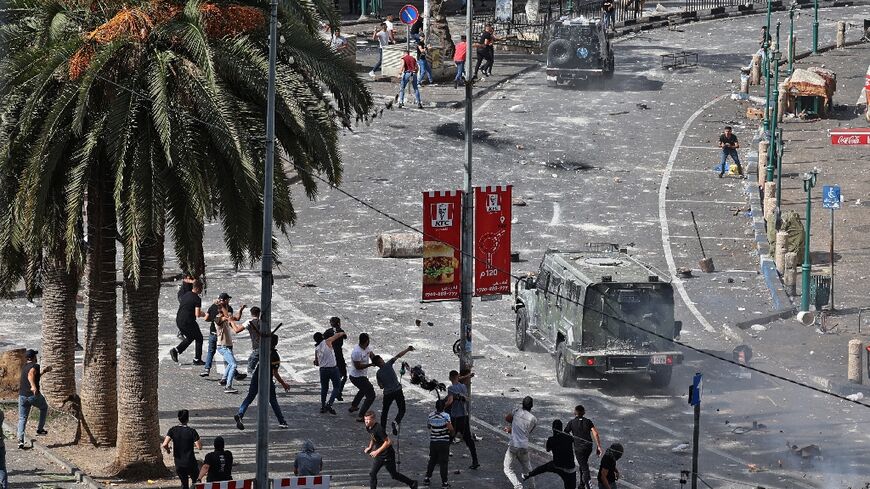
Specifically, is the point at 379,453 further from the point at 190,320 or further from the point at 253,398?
the point at 190,320

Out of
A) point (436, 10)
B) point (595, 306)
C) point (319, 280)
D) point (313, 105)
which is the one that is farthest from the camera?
point (436, 10)

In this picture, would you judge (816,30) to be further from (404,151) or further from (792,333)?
(792,333)

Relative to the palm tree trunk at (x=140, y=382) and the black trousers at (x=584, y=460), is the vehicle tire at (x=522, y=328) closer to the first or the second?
the black trousers at (x=584, y=460)

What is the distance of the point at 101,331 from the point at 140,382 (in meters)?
1.52

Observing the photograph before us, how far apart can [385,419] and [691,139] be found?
24741mm

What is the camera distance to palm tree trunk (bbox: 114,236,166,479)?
73.4 ft

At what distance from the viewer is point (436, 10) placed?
54.4 m

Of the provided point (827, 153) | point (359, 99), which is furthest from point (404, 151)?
point (359, 99)

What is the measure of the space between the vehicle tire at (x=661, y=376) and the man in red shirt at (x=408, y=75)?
20.5m

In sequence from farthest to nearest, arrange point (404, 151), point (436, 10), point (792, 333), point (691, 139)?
point (436, 10), point (691, 139), point (404, 151), point (792, 333)

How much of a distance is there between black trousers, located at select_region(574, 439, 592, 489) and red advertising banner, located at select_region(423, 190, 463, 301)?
4.06m

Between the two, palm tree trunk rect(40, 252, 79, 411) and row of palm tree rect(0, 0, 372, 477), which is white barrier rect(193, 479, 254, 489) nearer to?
row of palm tree rect(0, 0, 372, 477)

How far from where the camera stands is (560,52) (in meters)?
A: 52.3

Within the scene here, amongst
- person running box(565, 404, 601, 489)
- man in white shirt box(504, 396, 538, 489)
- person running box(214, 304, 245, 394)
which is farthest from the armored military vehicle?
person running box(565, 404, 601, 489)
